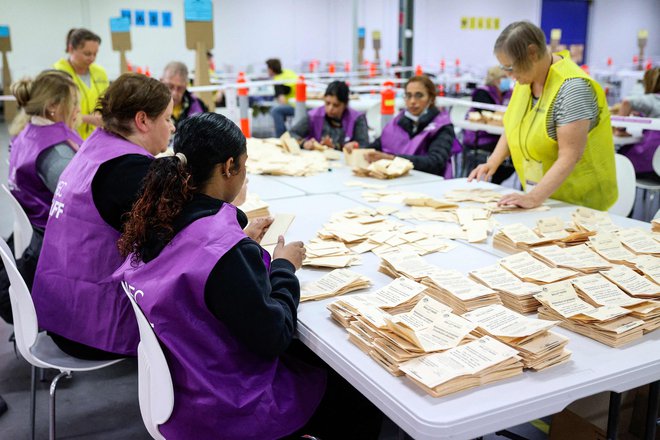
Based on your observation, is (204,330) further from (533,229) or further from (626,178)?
(626,178)

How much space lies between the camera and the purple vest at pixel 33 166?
2596mm

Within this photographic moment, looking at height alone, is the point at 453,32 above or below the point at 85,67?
above

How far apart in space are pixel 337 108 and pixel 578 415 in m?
2.91

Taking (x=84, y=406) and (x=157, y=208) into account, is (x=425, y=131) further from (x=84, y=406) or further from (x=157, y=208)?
(x=157, y=208)

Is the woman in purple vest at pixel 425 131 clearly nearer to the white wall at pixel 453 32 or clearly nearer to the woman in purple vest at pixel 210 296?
the woman in purple vest at pixel 210 296

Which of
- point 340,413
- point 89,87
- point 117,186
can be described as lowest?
point 340,413

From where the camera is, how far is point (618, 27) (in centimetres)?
1611

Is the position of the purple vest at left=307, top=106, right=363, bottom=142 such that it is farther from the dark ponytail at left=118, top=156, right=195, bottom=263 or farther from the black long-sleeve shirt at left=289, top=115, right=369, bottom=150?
the dark ponytail at left=118, top=156, right=195, bottom=263

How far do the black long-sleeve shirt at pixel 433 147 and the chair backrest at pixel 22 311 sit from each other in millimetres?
2316

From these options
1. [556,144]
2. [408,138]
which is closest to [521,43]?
[556,144]

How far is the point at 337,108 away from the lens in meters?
4.32

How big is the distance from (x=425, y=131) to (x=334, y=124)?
0.92 meters

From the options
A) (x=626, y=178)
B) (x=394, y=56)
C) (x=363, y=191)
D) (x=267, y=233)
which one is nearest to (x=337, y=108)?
(x=363, y=191)

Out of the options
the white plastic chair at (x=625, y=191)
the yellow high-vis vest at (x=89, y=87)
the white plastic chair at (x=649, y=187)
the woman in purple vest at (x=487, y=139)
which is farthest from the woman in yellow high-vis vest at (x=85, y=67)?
the white plastic chair at (x=649, y=187)
